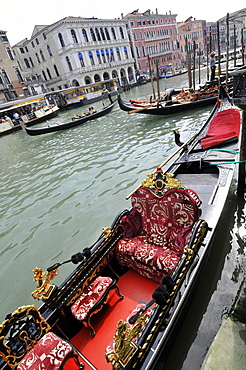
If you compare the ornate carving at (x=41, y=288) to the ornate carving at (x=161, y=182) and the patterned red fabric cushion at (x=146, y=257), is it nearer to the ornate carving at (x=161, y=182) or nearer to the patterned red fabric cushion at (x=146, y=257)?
the patterned red fabric cushion at (x=146, y=257)

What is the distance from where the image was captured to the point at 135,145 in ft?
20.8

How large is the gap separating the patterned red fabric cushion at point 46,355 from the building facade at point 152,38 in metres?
32.2

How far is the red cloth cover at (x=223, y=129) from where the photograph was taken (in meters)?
3.52

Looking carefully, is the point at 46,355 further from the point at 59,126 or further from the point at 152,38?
the point at 152,38

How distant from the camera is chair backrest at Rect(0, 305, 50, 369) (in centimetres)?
122

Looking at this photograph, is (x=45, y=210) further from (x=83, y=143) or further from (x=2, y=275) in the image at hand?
(x=83, y=143)

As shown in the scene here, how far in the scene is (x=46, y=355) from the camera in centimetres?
125

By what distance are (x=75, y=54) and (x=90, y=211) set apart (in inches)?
919

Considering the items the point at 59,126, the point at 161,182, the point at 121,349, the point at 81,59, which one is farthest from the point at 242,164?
the point at 81,59

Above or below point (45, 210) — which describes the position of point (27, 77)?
above

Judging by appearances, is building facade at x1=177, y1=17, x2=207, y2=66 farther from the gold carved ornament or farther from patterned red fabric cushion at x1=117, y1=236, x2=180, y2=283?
the gold carved ornament

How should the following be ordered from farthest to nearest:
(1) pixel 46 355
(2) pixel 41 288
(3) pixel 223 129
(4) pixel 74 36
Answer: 1. (4) pixel 74 36
2. (3) pixel 223 129
3. (2) pixel 41 288
4. (1) pixel 46 355

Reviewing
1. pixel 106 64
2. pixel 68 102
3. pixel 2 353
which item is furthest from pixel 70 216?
pixel 106 64

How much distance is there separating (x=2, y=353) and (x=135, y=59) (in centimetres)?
3381
